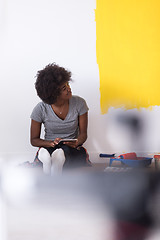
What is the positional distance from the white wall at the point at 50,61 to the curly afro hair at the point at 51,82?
0.38 metres

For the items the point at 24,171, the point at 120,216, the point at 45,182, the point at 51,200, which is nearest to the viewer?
the point at 120,216

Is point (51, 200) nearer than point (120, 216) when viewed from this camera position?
No

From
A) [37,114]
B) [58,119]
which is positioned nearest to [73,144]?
[58,119]

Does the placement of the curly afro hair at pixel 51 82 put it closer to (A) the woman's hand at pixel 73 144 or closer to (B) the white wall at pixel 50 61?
(A) the woman's hand at pixel 73 144

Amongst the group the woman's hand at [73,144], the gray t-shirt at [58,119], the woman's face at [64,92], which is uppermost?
the woman's face at [64,92]

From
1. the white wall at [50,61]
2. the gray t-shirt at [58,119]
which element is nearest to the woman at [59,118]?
the gray t-shirt at [58,119]

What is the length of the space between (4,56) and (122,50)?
86 cm

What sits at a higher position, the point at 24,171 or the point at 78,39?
the point at 78,39

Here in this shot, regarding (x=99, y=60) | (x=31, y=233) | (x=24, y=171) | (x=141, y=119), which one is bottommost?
(x=31, y=233)

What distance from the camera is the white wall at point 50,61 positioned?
2227 mm

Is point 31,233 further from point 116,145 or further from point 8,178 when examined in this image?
point 116,145

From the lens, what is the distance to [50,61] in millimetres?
2254

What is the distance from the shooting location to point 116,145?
224cm

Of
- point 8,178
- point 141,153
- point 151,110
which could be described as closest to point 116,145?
point 141,153
